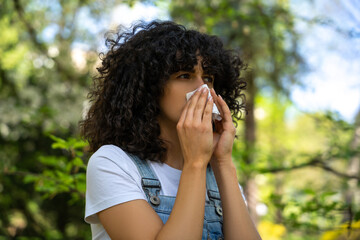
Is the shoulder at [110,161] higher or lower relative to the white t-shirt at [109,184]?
higher

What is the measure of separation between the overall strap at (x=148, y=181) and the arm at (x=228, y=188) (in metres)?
0.29

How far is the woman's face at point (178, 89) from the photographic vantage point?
1750mm

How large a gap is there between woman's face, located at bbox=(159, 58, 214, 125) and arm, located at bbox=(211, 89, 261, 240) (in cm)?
14

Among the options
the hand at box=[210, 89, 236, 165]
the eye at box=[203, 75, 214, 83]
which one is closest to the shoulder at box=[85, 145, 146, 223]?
the hand at box=[210, 89, 236, 165]

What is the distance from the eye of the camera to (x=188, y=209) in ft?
4.54

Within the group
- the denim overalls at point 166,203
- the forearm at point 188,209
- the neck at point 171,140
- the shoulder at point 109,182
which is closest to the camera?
the forearm at point 188,209

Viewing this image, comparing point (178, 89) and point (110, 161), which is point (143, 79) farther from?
point (110, 161)

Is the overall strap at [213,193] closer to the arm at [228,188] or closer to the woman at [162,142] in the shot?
the woman at [162,142]

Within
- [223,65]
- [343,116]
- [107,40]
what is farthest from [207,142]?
[343,116]

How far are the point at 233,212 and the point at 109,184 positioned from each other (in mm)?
540

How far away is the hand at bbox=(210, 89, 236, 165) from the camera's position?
1.72 meters

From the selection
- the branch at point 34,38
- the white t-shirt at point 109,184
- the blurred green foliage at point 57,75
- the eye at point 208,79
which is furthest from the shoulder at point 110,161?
the branch at point 34,38

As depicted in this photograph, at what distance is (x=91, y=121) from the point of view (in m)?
2.04

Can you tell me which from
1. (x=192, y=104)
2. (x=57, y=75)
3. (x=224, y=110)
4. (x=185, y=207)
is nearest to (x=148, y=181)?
(x=185, y=207)
